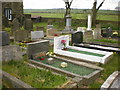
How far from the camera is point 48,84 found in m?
4.53

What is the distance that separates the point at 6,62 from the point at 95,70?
11.5ft

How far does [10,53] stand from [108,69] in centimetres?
404

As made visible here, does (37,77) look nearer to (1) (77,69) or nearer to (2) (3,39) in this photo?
(1) (77,69)

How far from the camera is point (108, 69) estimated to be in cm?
631

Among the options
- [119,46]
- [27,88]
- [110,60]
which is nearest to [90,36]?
[119,46]

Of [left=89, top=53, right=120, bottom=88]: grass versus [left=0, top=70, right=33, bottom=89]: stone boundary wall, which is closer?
[left=0, top=70, right=33, bottom=89]: stone boundary wall

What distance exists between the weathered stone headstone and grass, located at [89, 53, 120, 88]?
3205mm

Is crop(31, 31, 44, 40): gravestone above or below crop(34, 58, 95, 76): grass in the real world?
above

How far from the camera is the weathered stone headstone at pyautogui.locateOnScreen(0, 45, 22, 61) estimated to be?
20.0 ft

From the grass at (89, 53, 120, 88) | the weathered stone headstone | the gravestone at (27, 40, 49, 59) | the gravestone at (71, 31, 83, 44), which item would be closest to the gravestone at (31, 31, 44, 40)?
the gravestone at (71, 31, 83, 44)

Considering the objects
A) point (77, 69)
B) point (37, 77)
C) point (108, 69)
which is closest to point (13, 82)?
point (37, 77)

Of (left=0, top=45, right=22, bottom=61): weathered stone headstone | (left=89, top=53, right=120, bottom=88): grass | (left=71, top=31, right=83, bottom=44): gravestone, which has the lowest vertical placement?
(left=89, top=53, right=120, bottom=88): grass

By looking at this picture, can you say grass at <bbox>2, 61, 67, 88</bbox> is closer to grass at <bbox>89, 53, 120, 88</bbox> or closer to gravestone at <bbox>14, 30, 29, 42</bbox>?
grass at <bbox>89, 53, 120, 88</bbox>

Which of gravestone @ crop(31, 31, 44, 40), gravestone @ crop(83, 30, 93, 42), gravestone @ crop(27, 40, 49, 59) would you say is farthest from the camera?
gravestone @ crop(31, 31, 44, 40)
